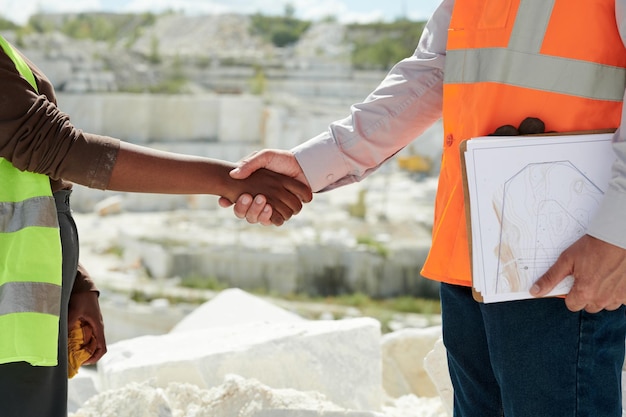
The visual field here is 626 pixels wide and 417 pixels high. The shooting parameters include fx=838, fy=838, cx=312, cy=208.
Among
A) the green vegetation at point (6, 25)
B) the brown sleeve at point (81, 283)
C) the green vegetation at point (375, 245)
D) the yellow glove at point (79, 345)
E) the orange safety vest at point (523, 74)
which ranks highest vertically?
the green vegetation at point (6, 25)

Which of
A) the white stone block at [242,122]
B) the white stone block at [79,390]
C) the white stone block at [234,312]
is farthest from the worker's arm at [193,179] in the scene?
the white stone block at [242,122]

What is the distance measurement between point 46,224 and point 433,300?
1727 centimetres

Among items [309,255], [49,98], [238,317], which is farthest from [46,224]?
[309,255]

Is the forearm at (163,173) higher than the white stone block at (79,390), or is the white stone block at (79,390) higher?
the forearm at (163,173)

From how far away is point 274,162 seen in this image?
198cm

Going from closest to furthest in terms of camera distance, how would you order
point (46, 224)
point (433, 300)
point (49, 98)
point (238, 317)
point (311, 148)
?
point (46, 224), point (49, 98), point (311, 148), point (238, 317), point (433, 300)

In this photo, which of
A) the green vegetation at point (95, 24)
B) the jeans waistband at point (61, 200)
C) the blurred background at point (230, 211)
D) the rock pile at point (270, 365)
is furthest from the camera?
the green vegetation at point (95, 24)

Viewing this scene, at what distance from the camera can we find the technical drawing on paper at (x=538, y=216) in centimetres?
133

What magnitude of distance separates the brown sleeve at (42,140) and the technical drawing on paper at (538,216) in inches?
28.8

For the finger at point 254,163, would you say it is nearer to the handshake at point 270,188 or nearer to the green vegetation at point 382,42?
the handshake at point 270,188

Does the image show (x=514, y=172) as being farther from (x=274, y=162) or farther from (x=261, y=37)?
(x=261, y=37)

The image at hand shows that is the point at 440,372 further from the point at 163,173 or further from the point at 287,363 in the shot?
the point at 163,173

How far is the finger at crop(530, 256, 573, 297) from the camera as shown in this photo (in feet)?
4.27

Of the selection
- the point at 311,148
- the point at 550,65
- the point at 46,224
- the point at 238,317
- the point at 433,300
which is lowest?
the point at 433,300
